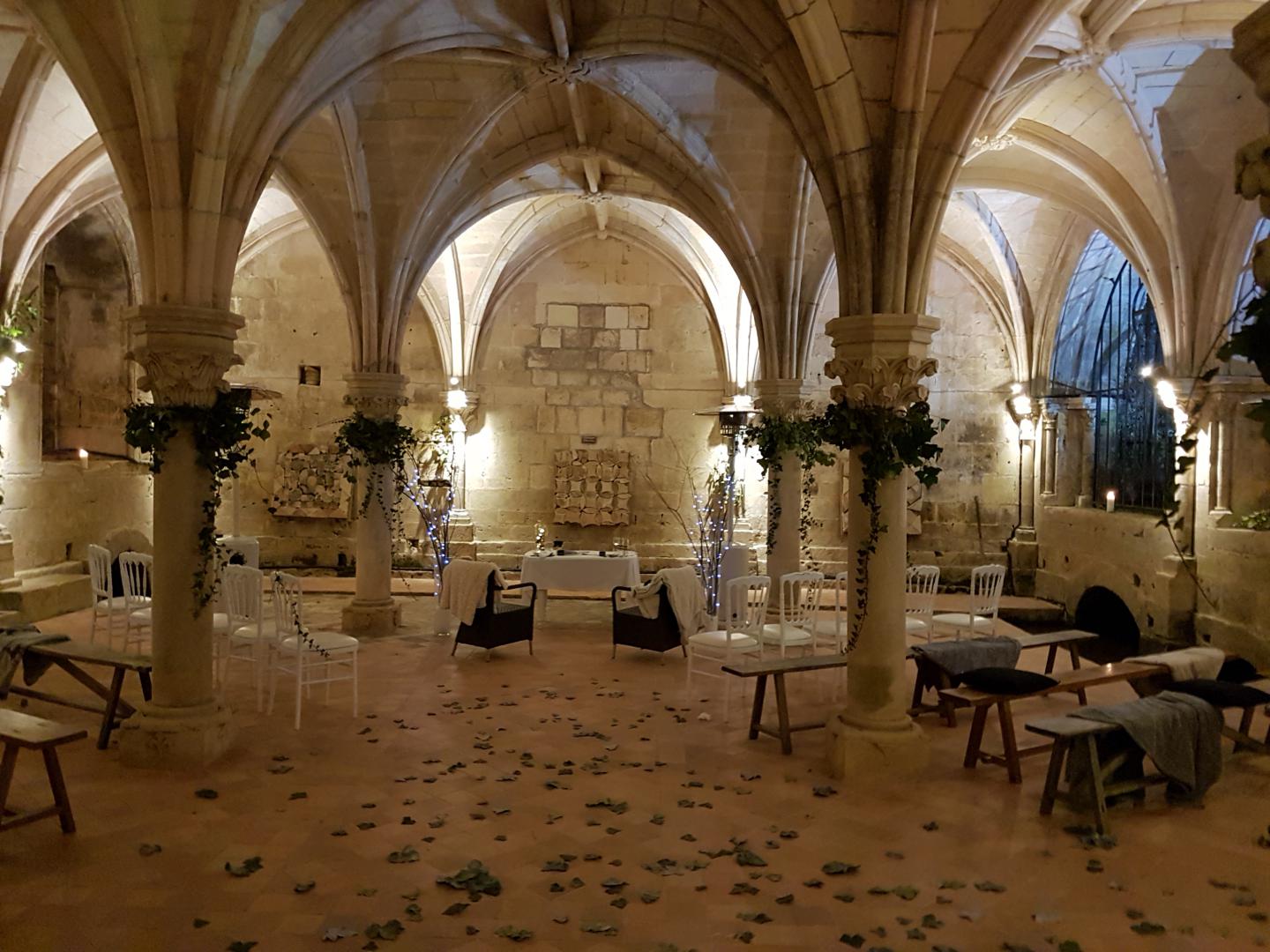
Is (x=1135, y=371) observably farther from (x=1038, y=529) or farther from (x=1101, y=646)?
(x=1101, y=646)

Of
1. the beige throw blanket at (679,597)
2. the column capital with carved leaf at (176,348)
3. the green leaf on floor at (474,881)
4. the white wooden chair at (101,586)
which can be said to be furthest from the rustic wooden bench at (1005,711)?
the white wooden chair at (101,586)

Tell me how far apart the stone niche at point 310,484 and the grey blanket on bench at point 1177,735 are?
34.9 feet

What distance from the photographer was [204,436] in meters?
4.85

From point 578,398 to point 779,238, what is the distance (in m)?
5.19

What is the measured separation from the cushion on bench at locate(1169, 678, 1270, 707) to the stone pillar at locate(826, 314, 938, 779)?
4.94 feet

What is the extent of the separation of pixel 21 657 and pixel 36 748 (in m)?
2.22

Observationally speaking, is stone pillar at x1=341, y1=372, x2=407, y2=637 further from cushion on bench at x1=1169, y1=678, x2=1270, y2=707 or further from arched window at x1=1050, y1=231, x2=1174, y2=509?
arched window at x1=1050, y1=231, x2=1174, y2=509

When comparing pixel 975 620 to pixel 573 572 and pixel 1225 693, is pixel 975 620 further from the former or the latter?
pixel 573 572

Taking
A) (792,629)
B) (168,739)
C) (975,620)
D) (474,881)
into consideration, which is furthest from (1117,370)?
(168,739)

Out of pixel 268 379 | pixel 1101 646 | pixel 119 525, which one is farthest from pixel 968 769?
pixel 268 379

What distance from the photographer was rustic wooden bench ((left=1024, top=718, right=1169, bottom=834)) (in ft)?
13.5

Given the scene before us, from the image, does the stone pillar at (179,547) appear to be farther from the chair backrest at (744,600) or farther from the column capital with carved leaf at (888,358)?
the column capital with carved leaf at (888,358)

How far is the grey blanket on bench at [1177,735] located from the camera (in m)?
4.31

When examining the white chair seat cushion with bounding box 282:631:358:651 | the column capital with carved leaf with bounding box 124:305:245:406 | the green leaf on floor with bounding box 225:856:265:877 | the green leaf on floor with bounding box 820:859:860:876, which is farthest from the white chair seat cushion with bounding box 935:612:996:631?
the column capital with carved leaf with bounding box 124:305:245:406
